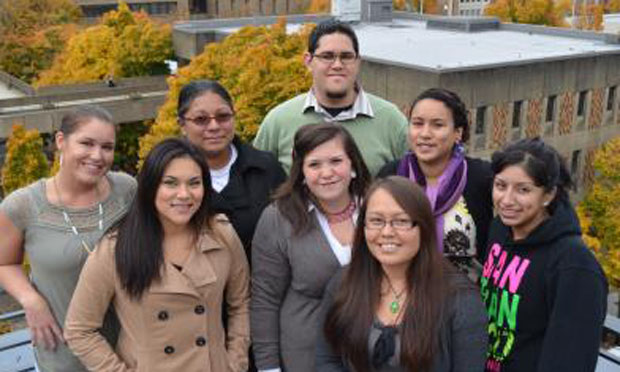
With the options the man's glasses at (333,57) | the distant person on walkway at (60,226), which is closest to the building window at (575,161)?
the man's glasses at (333,57)

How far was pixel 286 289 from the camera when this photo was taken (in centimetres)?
402

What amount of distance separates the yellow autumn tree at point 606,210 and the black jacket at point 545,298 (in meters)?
16.8

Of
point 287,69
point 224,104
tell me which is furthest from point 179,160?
point 287,69

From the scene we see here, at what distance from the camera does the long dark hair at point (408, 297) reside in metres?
3.28

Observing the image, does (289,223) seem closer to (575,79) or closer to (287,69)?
(287,69)

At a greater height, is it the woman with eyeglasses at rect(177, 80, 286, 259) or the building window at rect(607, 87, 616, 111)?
the woman with eyeglasses at rect(177, 80, 286, 259)

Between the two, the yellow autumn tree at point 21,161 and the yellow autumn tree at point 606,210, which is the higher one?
the yellow autumn tree at point 21,161

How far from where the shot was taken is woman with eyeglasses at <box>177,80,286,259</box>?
439 centimetres

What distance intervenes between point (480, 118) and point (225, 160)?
883 inches

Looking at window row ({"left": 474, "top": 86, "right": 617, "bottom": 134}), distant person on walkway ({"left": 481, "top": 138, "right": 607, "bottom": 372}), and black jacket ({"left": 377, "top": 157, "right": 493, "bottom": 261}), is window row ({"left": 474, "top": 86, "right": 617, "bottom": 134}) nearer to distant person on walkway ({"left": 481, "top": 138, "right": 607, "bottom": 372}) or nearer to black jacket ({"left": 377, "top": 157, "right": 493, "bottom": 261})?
black jacket ({"left": 377, "top": 157, "right": 493, "bottom": 261})

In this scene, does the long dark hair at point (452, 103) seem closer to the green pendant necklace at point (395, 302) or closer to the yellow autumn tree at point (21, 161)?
the green pendant necklace at point (395, 302)

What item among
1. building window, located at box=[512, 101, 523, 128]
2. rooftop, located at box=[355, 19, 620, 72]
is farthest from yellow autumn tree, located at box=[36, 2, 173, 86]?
building window, located at box=[512, 101, 523, 128]

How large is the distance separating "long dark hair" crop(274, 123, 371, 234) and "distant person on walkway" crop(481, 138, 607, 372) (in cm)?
82

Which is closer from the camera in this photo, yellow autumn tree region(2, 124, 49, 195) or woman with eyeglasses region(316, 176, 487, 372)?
woman with eyeglasses region(316, 176, 487, 372)
